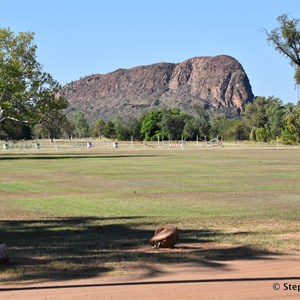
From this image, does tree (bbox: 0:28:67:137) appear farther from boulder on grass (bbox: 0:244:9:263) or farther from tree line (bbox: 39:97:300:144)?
tree line (bbox: 39:97:300:144)

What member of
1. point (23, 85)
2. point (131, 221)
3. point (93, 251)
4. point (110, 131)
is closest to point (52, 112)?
point (23, 85)

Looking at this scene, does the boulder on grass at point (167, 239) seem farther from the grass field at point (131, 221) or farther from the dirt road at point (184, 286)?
the dirt road at point (184, 286)

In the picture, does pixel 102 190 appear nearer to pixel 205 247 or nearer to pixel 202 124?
pixel 205 247

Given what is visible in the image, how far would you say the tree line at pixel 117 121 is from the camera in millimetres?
66938

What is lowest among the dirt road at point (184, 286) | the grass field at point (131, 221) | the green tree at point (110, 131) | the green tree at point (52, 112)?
the grass field at point (131, 221)

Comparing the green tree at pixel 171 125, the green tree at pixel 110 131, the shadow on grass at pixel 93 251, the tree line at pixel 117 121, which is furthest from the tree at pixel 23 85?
the green tree at pixel 110 131

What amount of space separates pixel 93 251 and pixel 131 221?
5.76m

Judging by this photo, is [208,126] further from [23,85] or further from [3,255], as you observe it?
[3,255]

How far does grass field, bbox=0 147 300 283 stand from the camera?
11.1 metres

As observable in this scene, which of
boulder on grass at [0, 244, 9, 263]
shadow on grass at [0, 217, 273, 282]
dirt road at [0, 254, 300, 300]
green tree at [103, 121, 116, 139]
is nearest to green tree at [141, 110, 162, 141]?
green tree at [103, 121, 116, 139]

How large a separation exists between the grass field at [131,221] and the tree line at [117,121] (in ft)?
17.8

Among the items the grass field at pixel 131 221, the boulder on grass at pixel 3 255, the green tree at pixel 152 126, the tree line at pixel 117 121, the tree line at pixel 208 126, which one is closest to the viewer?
the boulder on grass at pixel 3 255

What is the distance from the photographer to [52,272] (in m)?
10.2

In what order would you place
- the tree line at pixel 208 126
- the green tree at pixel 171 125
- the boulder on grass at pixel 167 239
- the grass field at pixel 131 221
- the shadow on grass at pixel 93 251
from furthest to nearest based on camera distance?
1. the green tree at pixel 171 125
2. the tree line at pixel 208 126
3. the boulder on grass at pixel 167 239
4. the grass field at pixel 131 221
5. the shadow on grass at pixel 93 251
